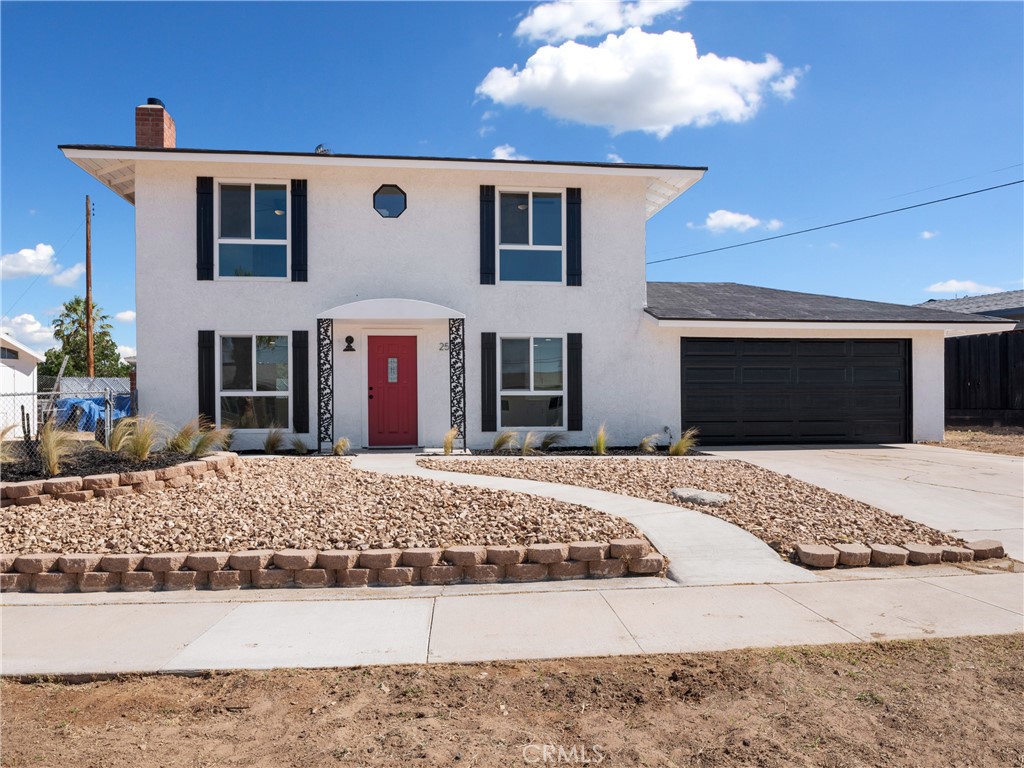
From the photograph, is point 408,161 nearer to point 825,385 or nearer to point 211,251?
point 211,251

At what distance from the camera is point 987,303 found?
894 inches

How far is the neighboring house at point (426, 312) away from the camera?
39.9 ft

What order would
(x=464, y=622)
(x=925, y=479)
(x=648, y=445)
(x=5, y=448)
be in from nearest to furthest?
(x=464, y=622), (x=5, y=448), (x=925, y=479), (x=648, y=445)

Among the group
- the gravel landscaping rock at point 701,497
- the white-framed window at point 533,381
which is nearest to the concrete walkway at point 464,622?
the gravel landscaping rock at point 701,497

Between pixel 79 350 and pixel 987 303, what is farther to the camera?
pixel 79 350

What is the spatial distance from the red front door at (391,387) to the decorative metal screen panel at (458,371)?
82 centimetres

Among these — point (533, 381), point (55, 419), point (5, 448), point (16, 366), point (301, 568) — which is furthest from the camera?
point (16, 366)

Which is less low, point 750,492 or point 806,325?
point 806,325

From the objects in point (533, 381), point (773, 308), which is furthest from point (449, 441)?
point (773, 308)

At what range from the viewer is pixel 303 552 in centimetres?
528

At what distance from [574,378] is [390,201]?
506 cm

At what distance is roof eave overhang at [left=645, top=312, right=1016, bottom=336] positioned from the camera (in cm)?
1291

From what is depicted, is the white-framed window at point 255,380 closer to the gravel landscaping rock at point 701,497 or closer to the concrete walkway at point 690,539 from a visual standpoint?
the concrete walkway at point 690,539

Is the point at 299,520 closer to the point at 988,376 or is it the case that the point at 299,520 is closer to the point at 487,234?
the point at 487,234
